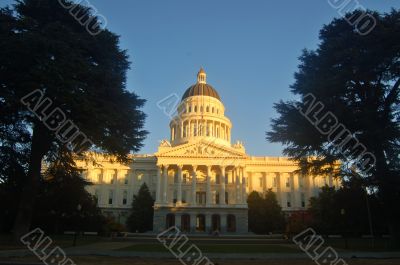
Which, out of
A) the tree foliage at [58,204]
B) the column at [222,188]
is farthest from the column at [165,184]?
the tree foliage at [58,204]

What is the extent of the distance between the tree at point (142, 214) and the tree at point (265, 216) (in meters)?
18.4

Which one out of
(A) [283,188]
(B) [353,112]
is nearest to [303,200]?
(A) [283,188]

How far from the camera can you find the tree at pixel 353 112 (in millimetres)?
25359

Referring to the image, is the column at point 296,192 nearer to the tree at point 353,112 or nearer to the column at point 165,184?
the column at point 165,184

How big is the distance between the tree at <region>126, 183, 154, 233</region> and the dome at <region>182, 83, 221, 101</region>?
103 ft

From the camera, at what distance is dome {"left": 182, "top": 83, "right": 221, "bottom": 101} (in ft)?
310

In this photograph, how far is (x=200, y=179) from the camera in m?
77.5

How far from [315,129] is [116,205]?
62915mm

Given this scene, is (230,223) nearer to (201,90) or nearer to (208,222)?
(208,222)

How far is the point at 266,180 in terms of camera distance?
83375 millimetres

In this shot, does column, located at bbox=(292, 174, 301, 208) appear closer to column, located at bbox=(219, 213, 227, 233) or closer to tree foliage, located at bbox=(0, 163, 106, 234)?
column, located at bbox=(219, 213, 227, 233)

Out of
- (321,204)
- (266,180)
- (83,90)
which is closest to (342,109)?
(83,90)

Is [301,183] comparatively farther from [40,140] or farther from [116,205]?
[40,140]

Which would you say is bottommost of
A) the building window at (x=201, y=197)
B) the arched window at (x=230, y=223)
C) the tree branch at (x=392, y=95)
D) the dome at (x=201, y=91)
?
the arched window at (x=230, y=223)
